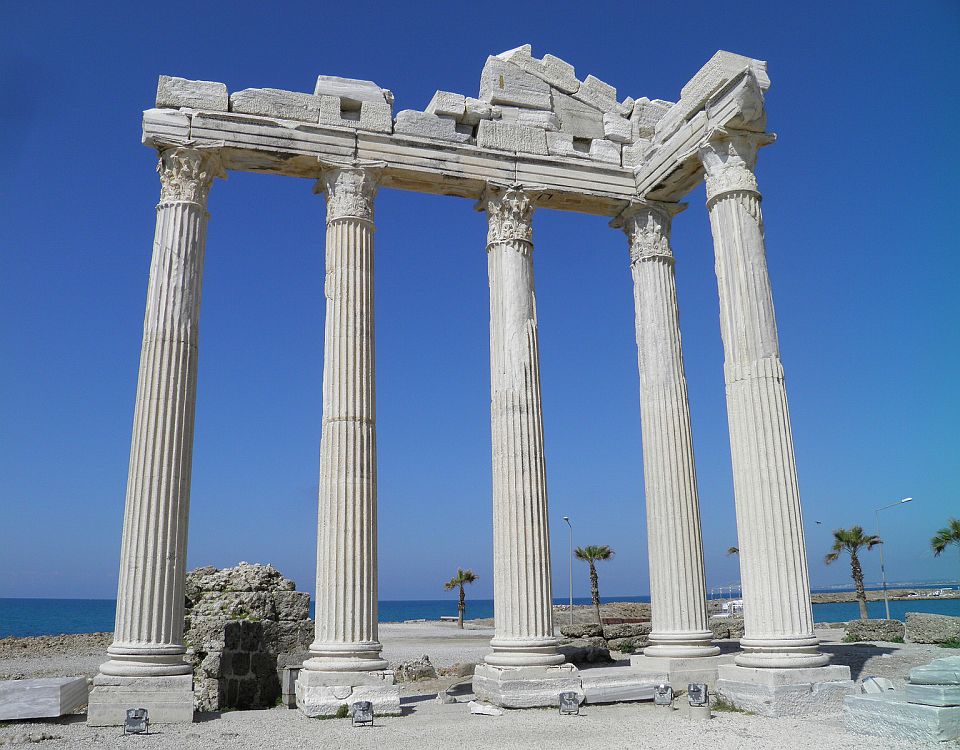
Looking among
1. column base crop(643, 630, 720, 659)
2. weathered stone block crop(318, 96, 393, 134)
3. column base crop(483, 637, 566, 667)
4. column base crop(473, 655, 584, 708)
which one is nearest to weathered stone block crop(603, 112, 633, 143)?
weathered stone block crop(318, 96, 393, 134)

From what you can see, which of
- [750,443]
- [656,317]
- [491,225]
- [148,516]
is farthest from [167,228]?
[750,443]

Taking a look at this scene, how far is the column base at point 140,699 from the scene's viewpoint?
14398 millimetres

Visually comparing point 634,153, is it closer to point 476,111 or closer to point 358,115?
point 476,111

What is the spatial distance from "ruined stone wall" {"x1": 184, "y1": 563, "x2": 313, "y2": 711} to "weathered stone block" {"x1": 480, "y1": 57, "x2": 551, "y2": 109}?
44.6 ft

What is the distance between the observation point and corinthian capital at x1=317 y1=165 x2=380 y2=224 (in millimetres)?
18734

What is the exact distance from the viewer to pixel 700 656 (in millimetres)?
18250

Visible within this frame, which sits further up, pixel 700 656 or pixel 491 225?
pixel 491 225

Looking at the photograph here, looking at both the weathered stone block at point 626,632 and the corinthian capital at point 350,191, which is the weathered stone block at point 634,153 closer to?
the corinthian capital at point 350,191

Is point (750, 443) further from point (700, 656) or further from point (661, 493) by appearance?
point (700, 656)

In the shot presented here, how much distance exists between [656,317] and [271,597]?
1207 centimetres

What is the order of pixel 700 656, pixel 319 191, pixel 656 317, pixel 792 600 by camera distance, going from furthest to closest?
pixel 656 317, pixel 319 191, pixel 700 656, pixel 792 600

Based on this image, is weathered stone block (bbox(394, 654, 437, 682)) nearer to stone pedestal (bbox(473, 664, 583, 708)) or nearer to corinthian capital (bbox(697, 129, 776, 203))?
stone pedestal (bbox(473, 664, 583, 708))

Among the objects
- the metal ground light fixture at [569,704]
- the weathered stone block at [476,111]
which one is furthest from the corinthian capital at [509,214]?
the metal ground light fixture at [569,704]

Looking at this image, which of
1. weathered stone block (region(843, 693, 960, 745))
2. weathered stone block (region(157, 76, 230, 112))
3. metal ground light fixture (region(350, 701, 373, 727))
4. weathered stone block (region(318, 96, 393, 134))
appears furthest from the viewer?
weathered stone block (region(318, 96, 393, 134))
